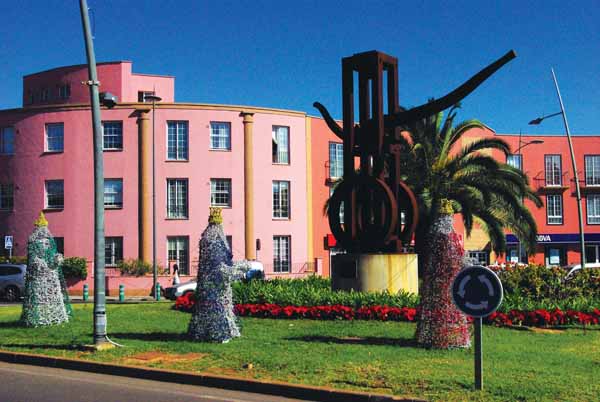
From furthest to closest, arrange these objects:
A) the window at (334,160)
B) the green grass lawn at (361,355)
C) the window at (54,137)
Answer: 1. the window at (334,160)
2. the window at (54,137)
3. the green grass lawn at (361,355)

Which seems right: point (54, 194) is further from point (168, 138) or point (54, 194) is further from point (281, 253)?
point (281, 253)

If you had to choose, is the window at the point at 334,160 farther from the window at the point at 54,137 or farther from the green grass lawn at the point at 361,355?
the green grass lawn at the point at 361,355

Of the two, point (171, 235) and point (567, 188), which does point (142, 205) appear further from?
point (567, 188)

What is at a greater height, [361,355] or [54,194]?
[54,194]

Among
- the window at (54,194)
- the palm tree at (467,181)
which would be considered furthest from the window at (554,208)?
the window at (54,194)

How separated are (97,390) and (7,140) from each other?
3767cm

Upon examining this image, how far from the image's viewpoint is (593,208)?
57719 mm

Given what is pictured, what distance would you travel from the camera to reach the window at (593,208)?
57.5 meters

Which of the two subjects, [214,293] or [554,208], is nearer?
[214,293]

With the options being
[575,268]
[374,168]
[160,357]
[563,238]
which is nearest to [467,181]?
[575,268]

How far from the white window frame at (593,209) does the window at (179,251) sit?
101 ft

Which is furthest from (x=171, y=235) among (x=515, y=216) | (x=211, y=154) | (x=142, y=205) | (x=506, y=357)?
(x=506, y=357)

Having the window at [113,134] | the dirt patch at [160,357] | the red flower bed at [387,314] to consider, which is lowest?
the dirt patch at [160,357]

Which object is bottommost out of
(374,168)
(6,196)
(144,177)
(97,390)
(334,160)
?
(97,390)
